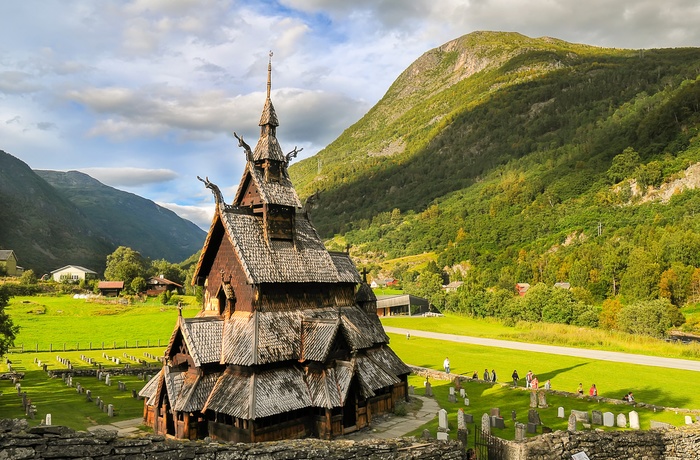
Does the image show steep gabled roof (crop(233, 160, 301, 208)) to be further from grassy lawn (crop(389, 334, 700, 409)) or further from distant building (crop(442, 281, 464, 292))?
distant building (crop(442, 281, 464, 292))

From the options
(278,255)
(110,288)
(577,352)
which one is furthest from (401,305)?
(278,255)

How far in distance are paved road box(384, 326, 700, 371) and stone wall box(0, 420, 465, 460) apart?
4742 centimetres

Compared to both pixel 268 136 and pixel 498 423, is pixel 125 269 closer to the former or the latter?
pixel 268 136

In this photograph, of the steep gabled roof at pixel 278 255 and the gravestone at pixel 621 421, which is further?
the gravestone at pixel 621 421

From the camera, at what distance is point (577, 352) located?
59.6 m

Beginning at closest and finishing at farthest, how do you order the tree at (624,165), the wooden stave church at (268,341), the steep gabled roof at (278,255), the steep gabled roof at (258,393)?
the steep gabled roof at (258,393)
the wooden stave church at (268,341)
the steep gabled roof at (278,255)
the tree at (624,165)

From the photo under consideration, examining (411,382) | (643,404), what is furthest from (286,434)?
(643,404)

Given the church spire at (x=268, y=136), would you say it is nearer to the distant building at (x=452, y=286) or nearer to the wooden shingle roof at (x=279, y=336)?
the wooden shingle roof at (x=279, y=336)

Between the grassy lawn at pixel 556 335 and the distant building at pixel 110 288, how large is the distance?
71.7 metres

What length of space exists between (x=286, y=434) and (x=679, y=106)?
183558 millimetres

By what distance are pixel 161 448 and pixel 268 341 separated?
13.5 metres

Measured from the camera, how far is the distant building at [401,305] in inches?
4230

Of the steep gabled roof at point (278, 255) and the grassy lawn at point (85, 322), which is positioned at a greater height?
the steep gabled roof at point (278, 255)

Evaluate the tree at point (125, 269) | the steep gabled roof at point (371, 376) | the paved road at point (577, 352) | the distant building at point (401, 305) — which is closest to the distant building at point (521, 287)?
the distant building at point (401, 305)
